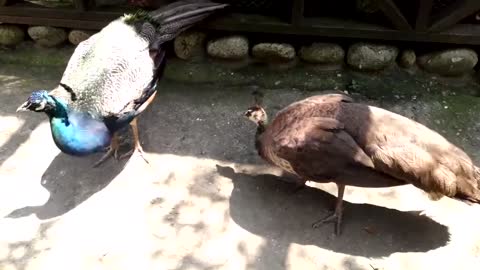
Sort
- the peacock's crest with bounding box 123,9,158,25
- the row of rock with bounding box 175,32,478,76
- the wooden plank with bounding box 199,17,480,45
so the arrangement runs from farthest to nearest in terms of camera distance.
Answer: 1. the row of rock with bounding box 175,32,478,76
2. the wooden plank with bounding box 199,17,480,45
3. the peacock's crest with bounding box 123,9,158,25

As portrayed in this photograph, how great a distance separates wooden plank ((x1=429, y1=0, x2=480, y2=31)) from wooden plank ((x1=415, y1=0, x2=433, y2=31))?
70 mm

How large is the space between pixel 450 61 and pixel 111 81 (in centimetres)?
290

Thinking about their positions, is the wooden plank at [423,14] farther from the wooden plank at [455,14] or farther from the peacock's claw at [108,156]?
the peacock's claw at [108,156]

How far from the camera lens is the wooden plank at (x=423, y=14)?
4.12m

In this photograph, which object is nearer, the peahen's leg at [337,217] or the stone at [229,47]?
the peahen's leg at [337,217]

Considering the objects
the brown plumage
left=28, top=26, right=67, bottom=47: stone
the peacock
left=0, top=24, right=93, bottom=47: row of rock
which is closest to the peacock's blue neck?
the peacock

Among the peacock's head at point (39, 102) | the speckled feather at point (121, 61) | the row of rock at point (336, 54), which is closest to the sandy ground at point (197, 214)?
the speckled feather at point (121, 61)

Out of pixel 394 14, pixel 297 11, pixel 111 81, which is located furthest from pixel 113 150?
pixel 394 14

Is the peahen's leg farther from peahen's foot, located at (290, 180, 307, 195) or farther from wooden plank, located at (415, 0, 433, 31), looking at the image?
wooden plank, located at (415, 0, 433, 31)

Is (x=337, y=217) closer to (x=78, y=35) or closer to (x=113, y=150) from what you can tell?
(x=113, y=150)

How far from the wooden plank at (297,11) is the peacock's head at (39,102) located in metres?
2.14

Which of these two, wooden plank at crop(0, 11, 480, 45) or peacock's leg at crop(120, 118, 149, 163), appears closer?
peacock's leg at crop(120, 118, 149, 163)

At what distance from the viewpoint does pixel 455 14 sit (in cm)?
414

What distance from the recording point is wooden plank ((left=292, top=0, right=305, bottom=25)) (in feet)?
13.8
